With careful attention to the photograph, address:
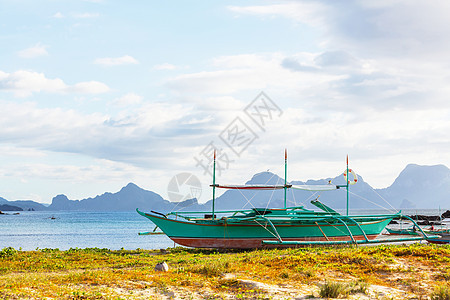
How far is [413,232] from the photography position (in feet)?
106

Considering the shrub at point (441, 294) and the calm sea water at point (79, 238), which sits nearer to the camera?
the shrub at point (441, 294)

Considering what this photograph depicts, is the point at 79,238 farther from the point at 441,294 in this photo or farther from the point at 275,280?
the point at 441,294

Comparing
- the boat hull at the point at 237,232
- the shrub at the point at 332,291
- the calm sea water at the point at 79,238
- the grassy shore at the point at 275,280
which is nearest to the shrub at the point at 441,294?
the grassy shore at the point at 275,280

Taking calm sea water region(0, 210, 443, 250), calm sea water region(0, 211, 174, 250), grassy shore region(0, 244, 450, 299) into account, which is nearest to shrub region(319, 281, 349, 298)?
grassy shore region(0, 244, 450, 299)

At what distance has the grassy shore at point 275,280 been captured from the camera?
10.9 metres

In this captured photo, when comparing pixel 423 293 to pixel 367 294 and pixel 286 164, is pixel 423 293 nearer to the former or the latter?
pixel 367 294

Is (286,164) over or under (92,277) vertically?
over

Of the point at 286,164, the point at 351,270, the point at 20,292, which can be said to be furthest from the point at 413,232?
the point at 20,292

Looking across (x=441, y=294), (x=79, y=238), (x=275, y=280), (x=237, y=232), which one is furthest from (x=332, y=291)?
(x=79, y=238)

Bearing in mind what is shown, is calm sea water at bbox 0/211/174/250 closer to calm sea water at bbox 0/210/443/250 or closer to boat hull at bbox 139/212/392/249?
calm sea water at bbox 0/210/443/250

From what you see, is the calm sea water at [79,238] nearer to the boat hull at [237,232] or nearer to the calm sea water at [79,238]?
the calm sea water at [79,238]

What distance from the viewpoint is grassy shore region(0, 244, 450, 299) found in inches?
430

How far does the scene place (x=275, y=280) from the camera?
12.7m

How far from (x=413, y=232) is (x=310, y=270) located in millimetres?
21608
